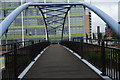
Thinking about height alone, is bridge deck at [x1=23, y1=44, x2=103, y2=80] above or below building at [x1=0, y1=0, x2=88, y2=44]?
below

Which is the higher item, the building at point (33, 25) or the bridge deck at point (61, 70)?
the building at point (33, 25)

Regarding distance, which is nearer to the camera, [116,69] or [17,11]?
[116,69]

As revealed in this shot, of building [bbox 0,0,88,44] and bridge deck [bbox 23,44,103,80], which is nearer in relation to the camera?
bridge deck [bbox 23,44,103,80]

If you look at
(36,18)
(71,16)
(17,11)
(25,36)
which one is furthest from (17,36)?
(17,11)

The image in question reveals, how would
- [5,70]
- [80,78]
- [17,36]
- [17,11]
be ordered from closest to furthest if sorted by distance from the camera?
1. [5,70]
2. [80,78]
3. [17,11]
4. [17,36]

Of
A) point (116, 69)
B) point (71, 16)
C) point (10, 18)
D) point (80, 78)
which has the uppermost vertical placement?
point (71, 16)

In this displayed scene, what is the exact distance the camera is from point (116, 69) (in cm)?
498

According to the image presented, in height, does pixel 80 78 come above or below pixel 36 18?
below

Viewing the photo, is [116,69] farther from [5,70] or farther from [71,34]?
[71,34]

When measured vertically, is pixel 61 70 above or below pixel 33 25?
below

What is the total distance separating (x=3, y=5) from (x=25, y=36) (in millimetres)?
11414

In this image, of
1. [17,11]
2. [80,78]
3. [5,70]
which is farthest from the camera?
[17,11]

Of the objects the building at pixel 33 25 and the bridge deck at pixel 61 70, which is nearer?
the bridge deck at pixel 61 70

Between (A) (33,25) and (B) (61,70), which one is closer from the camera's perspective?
(B) (61,70)
